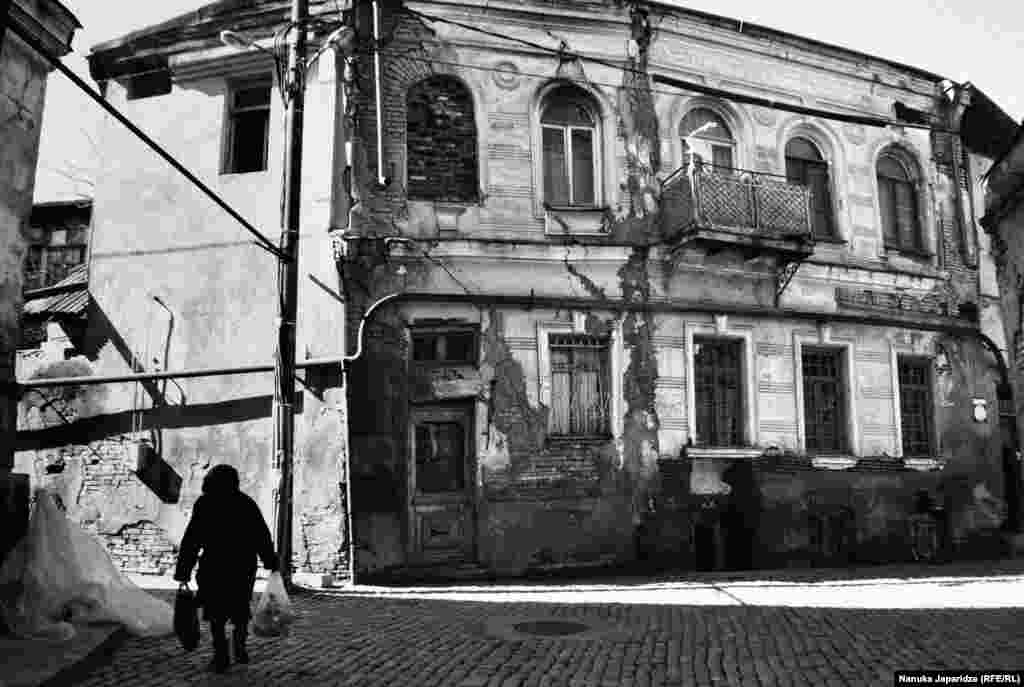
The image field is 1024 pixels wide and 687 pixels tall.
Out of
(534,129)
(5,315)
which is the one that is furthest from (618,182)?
(5,315)

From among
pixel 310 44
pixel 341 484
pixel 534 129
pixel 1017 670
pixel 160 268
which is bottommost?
pixel 1017 670

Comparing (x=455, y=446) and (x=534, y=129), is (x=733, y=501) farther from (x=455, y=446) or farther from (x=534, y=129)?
(x=534, y=129)

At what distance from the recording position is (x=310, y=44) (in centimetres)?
1323

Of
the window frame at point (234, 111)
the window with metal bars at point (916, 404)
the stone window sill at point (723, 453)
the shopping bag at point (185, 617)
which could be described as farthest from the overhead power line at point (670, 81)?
the shopping bag at point (185, 617)

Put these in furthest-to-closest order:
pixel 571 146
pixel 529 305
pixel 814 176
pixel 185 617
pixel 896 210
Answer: pixel 896 210, pixel 814 176, pixel 571 146, pixel 529 305, pixel 185 617

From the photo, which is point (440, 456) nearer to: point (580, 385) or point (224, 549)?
point (580, 385)

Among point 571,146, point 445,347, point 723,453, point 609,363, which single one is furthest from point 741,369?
point 445,347

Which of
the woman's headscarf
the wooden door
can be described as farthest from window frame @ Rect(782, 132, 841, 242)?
the woman's headscarf

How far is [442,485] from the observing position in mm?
12500

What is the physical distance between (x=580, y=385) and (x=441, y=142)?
4.50 m

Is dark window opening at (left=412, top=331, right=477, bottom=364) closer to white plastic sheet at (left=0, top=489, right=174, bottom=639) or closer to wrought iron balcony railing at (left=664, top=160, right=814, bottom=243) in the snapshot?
wrought iron balcony railing at (left=664, top=160, right=814, bottom=243)

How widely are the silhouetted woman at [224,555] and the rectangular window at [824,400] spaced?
10.9 meters

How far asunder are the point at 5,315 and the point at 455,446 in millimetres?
6486

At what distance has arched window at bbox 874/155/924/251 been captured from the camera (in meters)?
16.2
